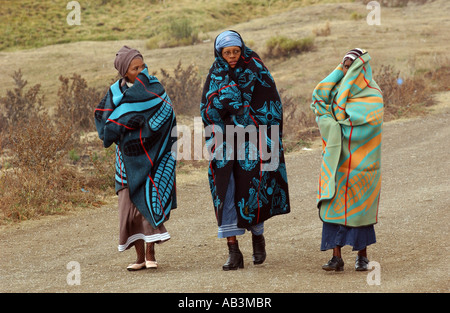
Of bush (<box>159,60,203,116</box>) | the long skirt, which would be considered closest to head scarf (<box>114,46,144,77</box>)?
the long skirt

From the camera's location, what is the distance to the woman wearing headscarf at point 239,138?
529 centimetres

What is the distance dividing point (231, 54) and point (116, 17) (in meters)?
30.2

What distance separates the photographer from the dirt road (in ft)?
15.7

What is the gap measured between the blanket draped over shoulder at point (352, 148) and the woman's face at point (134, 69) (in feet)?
4.68

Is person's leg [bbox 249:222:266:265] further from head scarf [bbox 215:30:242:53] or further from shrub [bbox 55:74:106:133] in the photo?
shrub [bbox 55:74:106:133]

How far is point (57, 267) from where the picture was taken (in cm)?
593

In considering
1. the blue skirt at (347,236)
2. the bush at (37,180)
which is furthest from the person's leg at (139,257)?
the bush at (37,180)

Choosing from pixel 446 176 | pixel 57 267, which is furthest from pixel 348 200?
pixel 446 176

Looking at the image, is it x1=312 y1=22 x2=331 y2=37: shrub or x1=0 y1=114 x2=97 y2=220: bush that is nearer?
x1=0 y1=114 x2=97 y2=220: bush

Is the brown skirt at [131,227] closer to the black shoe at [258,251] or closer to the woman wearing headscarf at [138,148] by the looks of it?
the woman wearing headscarf at [138,148]

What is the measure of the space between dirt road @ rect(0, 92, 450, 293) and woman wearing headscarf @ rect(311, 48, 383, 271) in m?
0.31

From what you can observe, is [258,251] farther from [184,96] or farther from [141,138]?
[184,96]

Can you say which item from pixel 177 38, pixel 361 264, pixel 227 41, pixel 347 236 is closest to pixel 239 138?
pixel 227 41

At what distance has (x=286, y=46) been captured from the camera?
2073 cm
